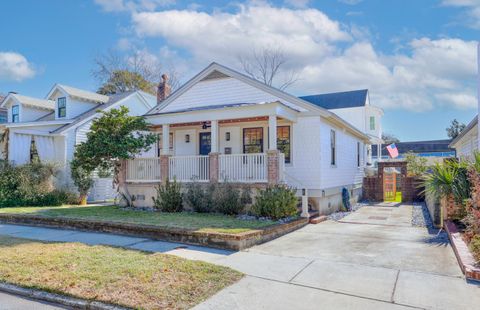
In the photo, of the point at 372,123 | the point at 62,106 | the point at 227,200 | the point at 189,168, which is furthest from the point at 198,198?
the point at 372,123

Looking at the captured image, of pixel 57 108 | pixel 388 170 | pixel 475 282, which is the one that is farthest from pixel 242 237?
pixel 57 108

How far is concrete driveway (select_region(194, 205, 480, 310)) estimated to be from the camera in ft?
14.5

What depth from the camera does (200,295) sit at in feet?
15.2

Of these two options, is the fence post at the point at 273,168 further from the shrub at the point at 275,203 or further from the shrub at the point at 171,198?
the shrub at the point at 171,198

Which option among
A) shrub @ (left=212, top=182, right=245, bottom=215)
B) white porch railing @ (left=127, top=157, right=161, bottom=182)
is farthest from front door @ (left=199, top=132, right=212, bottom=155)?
shrub @ (left=212, top=182, right=245, bottom=215)

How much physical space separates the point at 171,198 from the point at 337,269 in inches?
308

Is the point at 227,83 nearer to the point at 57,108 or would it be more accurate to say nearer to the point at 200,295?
the point at 200,295

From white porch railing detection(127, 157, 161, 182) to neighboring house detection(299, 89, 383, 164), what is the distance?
21.2 metres

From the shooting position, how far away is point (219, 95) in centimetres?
1440

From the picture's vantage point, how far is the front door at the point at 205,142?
51.3 feet

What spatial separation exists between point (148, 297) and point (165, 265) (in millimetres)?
1385

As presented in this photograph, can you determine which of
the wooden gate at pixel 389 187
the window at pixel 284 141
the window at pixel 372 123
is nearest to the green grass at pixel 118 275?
the window at pixel 284 141

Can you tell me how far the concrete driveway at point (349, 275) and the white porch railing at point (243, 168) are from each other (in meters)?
3.28

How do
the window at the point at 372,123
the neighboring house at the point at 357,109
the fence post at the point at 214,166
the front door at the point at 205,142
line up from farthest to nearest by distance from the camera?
the window at the point at 372,123 → the neighboring house at the point at 357,109 → the front door at the point at 205,142 → the fence post at the point at 214,166
